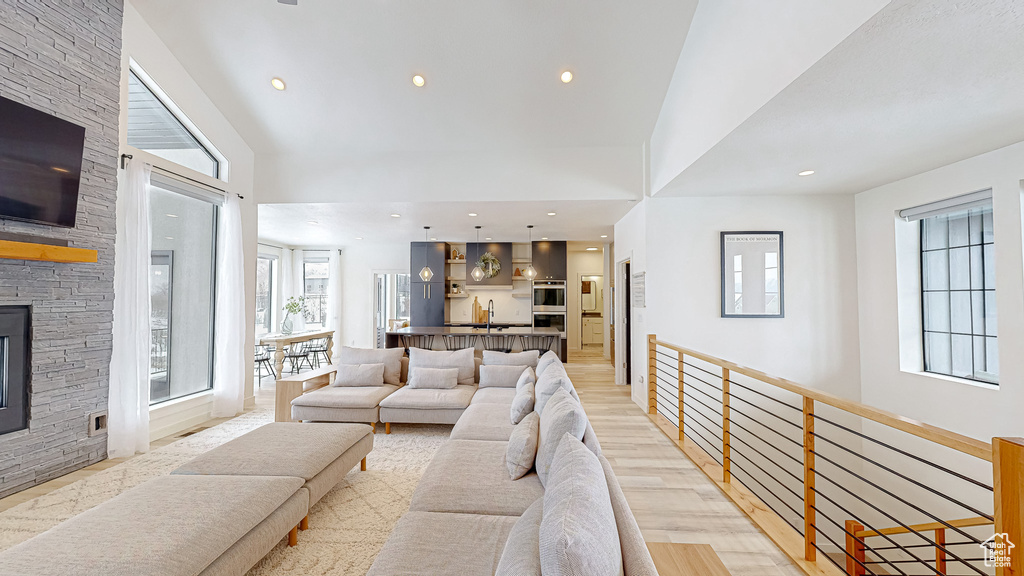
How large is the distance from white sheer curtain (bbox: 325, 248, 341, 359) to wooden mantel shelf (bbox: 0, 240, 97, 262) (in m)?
6.18

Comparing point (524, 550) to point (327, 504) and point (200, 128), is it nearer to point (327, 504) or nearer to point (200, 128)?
point (327, 504)

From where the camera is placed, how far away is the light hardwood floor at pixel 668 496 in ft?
7.40

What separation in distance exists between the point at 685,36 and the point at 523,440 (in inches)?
143

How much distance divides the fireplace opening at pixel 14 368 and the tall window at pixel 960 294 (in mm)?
7289

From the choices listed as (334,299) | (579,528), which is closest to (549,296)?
(334,299)

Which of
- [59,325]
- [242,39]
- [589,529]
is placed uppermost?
[242,39]

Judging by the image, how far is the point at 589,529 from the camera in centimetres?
110

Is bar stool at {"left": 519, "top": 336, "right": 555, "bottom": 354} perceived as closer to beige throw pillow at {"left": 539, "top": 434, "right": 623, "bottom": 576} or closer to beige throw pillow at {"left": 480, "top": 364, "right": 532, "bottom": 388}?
beige throw pillow at {"left": 480, "top": 364, "right": 532, "bottom": 388}

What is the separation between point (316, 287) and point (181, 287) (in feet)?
16.9

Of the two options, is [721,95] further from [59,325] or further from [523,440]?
[59,325]

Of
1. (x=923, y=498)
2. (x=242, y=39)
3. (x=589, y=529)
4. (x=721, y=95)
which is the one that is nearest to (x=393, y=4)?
(x=242, y=39)

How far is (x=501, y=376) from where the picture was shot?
4.66m

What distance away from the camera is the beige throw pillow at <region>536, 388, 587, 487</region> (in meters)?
2.04

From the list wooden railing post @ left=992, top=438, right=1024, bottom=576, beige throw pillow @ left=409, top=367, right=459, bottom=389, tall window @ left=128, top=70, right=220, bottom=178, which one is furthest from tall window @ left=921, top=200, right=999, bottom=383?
tall window @ left=128, top=70, right=220, bottom=178
